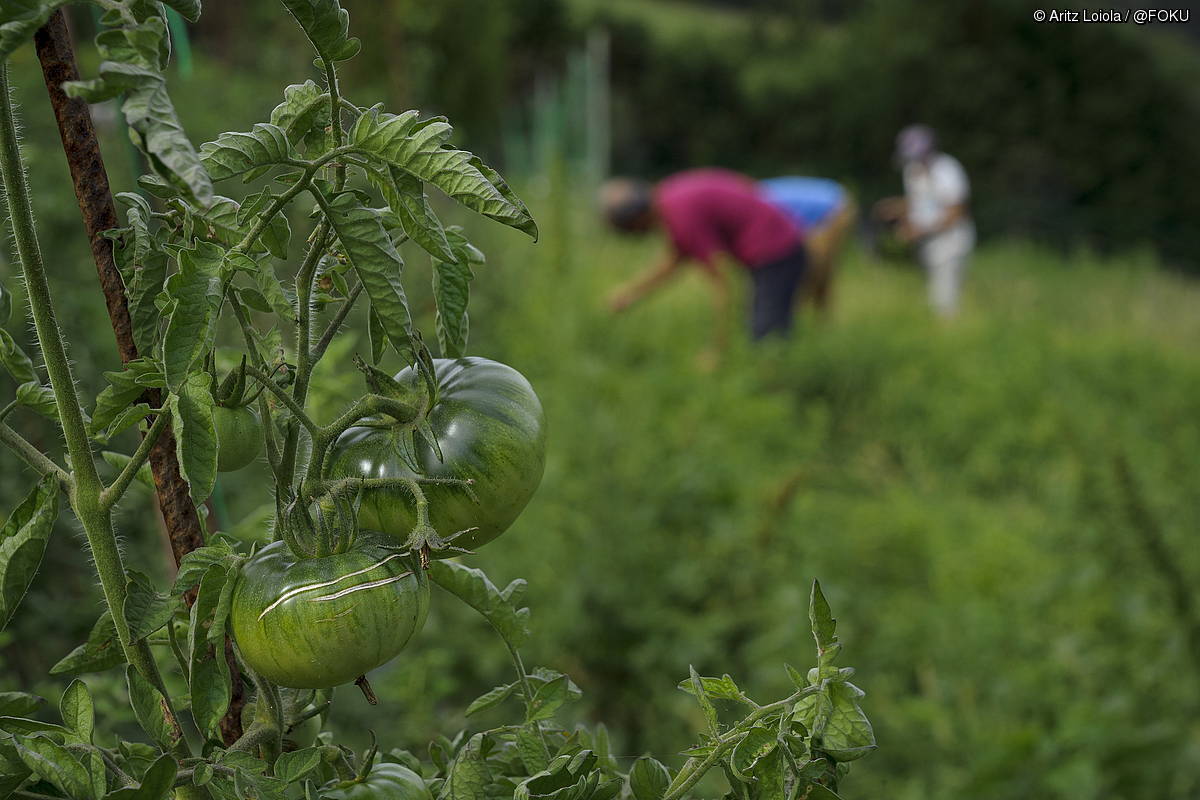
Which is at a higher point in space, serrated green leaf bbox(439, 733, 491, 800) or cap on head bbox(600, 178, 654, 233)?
cap on head bbox(600, 178, 654, 233)

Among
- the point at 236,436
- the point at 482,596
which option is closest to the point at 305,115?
the point at 236,436

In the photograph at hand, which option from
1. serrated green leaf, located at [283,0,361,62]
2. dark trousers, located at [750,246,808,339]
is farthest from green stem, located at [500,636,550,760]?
dark trousers, located at [750,246,808,339]

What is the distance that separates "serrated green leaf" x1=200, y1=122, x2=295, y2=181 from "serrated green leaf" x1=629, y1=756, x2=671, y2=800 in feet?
1.16

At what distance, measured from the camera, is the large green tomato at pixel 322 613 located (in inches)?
20.3

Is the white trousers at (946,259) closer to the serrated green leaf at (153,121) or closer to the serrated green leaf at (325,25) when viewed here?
the serrated green leaf at (325,25)

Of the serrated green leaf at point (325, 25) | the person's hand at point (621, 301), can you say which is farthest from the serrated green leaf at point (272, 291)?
the person's hand at point (621, 301)

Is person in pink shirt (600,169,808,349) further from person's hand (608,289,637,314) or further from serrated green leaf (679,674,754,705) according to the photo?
serrated green leaf (679,674,754,705)

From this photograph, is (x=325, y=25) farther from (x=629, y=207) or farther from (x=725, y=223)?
(x=629, y=207)

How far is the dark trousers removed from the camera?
7008 mm

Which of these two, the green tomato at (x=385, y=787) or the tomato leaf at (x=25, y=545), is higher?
the tomato leaf at (x=25, y=545)

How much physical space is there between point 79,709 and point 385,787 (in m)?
0.17

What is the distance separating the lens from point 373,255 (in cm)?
49

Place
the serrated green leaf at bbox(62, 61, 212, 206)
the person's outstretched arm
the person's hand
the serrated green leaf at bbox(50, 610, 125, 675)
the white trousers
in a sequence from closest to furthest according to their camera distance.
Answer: the serrated green leaf at bbox(62, 61, 212, 206), the serrated green leaf at bbox(50, 610, 125, 675), the person's hand, the person's outstretched arm, the white trousers

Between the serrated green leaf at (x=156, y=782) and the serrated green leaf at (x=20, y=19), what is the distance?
300mm
